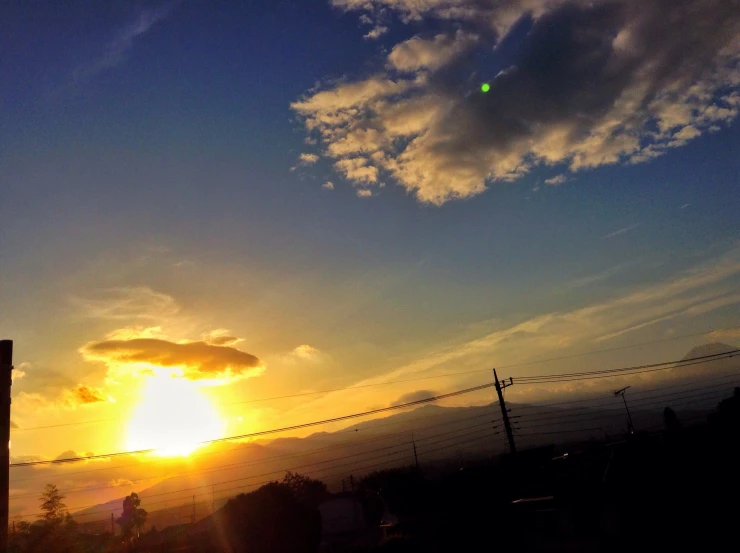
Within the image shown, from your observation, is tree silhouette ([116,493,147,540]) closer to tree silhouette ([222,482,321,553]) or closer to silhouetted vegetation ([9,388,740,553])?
tree silhouette ([222,482,321,553])

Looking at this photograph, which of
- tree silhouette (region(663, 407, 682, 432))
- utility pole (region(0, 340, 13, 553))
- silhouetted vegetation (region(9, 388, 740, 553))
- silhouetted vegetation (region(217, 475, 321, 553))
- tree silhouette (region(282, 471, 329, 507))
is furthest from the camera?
tree silhouette (region(282, 471, 329, 507))

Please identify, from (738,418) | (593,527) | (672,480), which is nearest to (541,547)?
(593,527)

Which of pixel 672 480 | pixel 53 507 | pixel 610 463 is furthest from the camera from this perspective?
pixel 53 507

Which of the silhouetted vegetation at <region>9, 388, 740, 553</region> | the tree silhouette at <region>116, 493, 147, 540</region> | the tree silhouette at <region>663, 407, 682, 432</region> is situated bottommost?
the tree silhouette at <region>116, 493, 147, 540</region>

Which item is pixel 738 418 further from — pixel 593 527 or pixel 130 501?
pixel 130 501

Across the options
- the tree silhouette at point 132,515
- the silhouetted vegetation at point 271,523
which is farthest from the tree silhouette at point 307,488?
the tree silhouette at point 132,515

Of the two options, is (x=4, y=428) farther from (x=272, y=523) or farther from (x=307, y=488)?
(x=307, y=488)

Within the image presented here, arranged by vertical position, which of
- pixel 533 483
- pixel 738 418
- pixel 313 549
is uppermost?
pixel 738 418

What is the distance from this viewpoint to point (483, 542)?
34625 millimetres

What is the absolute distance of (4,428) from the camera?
11.9m

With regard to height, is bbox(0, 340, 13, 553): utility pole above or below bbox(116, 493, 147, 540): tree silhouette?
above

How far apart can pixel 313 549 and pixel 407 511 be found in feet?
64.0

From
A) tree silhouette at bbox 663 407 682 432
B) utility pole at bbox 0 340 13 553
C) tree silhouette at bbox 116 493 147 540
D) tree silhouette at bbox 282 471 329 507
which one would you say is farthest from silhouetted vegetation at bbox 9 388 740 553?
tree silhouette at bbox 116 493 147 540

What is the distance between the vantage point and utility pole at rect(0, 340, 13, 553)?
11.8 metres
